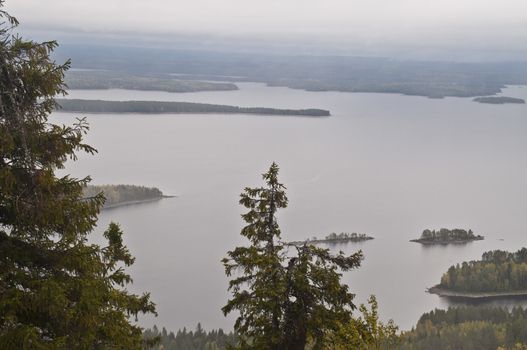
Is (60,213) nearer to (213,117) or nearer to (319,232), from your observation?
(319,232)

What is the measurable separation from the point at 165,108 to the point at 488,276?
327 feet

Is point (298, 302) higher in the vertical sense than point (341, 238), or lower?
higher

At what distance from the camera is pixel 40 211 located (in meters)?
4.20

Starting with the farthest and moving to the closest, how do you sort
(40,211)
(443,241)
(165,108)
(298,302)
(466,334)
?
(165,108) < (443,241) < (466,334) < (298,302) < (40,211)

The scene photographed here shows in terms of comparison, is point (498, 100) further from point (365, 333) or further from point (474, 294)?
point (365, 333)

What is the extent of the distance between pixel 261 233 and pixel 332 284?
3.38 feet

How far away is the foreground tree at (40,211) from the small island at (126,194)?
Answer: 54776 millimetres

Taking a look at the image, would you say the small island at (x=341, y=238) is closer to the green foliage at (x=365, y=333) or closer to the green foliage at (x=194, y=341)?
the green foliage at (x=194, y=341)

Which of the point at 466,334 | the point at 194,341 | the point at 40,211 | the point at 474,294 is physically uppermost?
the point at 40,211

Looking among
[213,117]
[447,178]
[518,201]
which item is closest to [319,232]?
[518,201]

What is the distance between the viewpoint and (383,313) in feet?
115

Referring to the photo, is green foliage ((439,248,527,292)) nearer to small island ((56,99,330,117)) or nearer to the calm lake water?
the calm lake water

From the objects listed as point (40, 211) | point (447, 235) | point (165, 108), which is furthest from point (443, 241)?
point (165, 108)

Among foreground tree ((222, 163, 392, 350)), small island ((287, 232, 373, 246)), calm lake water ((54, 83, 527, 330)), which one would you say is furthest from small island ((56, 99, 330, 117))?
foreground tree ((222, 163, 392, 350))
